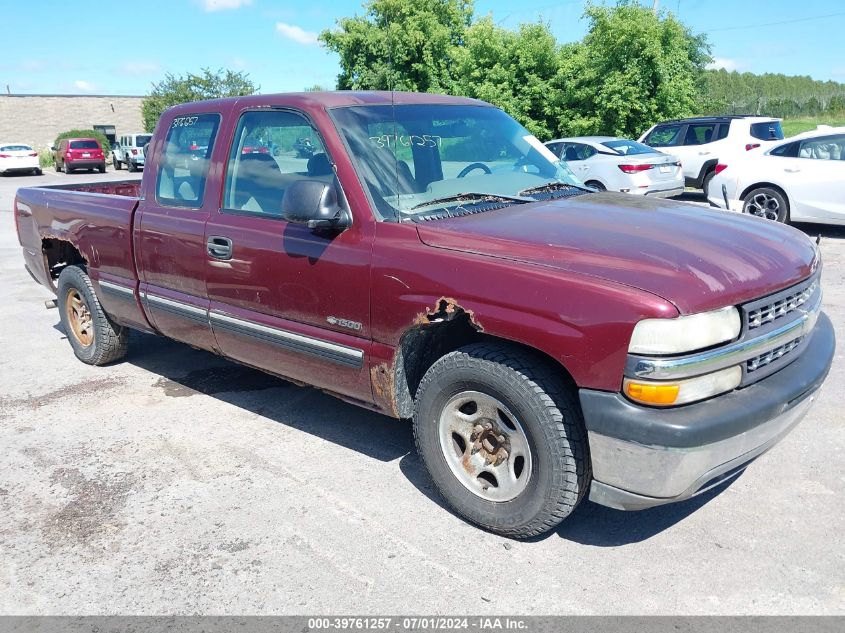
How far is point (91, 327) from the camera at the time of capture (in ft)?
19.3

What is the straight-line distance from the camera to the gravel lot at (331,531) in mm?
2846

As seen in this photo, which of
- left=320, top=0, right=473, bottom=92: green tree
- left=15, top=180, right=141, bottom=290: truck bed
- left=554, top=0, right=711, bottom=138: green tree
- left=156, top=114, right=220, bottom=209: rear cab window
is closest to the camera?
left=156, top=114, right=220, bottom=209: rear cab window

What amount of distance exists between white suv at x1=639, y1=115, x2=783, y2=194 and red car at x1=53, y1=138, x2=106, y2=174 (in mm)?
29462

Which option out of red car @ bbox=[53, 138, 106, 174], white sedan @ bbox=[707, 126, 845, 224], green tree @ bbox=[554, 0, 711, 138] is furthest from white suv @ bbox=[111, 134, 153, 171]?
white sedan @ bbox=[707, 126, 845, 224]

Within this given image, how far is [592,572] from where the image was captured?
2.97m

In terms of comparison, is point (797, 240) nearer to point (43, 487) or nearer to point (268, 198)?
point (268, 198)

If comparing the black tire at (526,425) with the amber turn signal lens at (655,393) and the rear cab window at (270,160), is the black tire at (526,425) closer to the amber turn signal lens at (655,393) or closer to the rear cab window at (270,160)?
the amber turn signal lens at (655,393)

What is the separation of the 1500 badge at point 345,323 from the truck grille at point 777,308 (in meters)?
1.76

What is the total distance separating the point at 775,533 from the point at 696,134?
14.0 m

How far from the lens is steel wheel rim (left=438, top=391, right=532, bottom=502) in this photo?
307cm

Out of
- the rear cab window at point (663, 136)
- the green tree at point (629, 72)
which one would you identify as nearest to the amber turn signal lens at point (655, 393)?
the rear cab window at point (663, 136)

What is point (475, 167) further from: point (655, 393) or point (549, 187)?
point (655, 393)

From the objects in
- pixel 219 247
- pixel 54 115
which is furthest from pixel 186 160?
pixel 54 115

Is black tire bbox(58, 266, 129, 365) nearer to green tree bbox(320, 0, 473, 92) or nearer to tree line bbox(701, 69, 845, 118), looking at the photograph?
green tree bbox(320, 0, 473, 92)
